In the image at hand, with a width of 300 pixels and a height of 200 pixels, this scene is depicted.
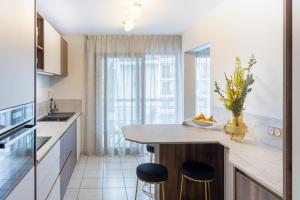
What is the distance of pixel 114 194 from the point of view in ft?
11.4

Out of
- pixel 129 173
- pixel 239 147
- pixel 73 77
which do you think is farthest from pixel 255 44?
pixel 73 77

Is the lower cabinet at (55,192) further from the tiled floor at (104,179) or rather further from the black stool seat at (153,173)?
the black stool seat at (153,173)

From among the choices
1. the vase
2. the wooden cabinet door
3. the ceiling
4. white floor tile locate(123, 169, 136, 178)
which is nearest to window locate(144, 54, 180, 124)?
the ceiling

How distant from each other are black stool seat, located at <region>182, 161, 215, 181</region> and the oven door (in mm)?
1380

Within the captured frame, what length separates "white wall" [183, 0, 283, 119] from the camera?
88.0 inches

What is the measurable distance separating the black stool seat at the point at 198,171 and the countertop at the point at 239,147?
0.27 meters

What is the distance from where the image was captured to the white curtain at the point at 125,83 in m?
5.13

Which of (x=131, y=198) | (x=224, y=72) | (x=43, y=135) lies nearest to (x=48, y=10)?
(x=43, y=135)

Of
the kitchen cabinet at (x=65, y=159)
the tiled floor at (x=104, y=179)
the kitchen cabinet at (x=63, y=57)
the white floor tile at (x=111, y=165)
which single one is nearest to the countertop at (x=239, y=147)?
the kitchen cabinet at (x=65, y=159)

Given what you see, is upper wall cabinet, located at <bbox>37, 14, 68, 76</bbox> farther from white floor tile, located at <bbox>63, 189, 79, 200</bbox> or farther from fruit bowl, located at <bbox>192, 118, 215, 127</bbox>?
fruit bowl, located at <bbox>192, 118, 215, 127</bbox>

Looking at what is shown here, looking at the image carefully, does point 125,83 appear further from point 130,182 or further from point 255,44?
point 255,44

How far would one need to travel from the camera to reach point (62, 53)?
178 inches

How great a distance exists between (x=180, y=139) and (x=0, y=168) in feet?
5.27

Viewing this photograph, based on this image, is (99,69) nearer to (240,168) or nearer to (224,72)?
(224,72)
